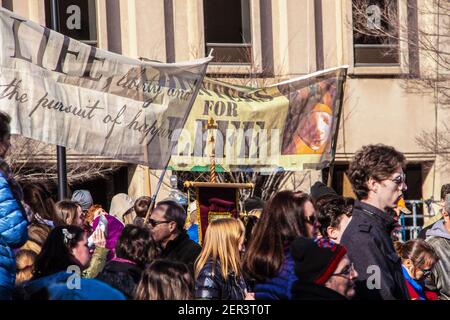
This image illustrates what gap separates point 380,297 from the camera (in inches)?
243

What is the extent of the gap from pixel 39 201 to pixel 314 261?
135 inches

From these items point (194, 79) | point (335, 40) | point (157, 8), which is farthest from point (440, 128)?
point (194, 79)

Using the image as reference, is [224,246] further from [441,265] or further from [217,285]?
[441,265]

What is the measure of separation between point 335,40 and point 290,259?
659 inches

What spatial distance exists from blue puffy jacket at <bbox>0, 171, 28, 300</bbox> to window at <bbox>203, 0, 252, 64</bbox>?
51.0ft

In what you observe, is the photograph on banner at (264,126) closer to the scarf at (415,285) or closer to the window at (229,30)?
the scarf at (415,285)

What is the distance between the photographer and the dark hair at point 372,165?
6.55 meters

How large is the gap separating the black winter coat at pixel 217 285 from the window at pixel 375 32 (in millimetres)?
15265

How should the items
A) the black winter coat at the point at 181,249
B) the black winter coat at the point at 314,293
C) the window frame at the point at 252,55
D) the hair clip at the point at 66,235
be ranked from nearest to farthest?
the black winter coat at the point at 314,293
the hair clip at the point at 66,235
the black winter coat at the point at 181,249
the window frame at the point at 252,55

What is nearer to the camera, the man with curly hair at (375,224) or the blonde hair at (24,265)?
the man with curly hair at (375,224)

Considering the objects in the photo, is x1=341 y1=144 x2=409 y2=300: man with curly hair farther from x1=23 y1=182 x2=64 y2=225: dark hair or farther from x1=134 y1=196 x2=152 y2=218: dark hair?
x1=134 y1=196 x2=152 y2=218: dark hair

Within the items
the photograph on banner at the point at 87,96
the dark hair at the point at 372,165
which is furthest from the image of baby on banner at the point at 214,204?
the dark hair at the point at 372,165

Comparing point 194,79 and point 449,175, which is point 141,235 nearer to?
point 194,79

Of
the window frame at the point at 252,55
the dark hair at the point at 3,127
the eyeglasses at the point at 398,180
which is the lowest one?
the eyeglasses at the point at 398,180
